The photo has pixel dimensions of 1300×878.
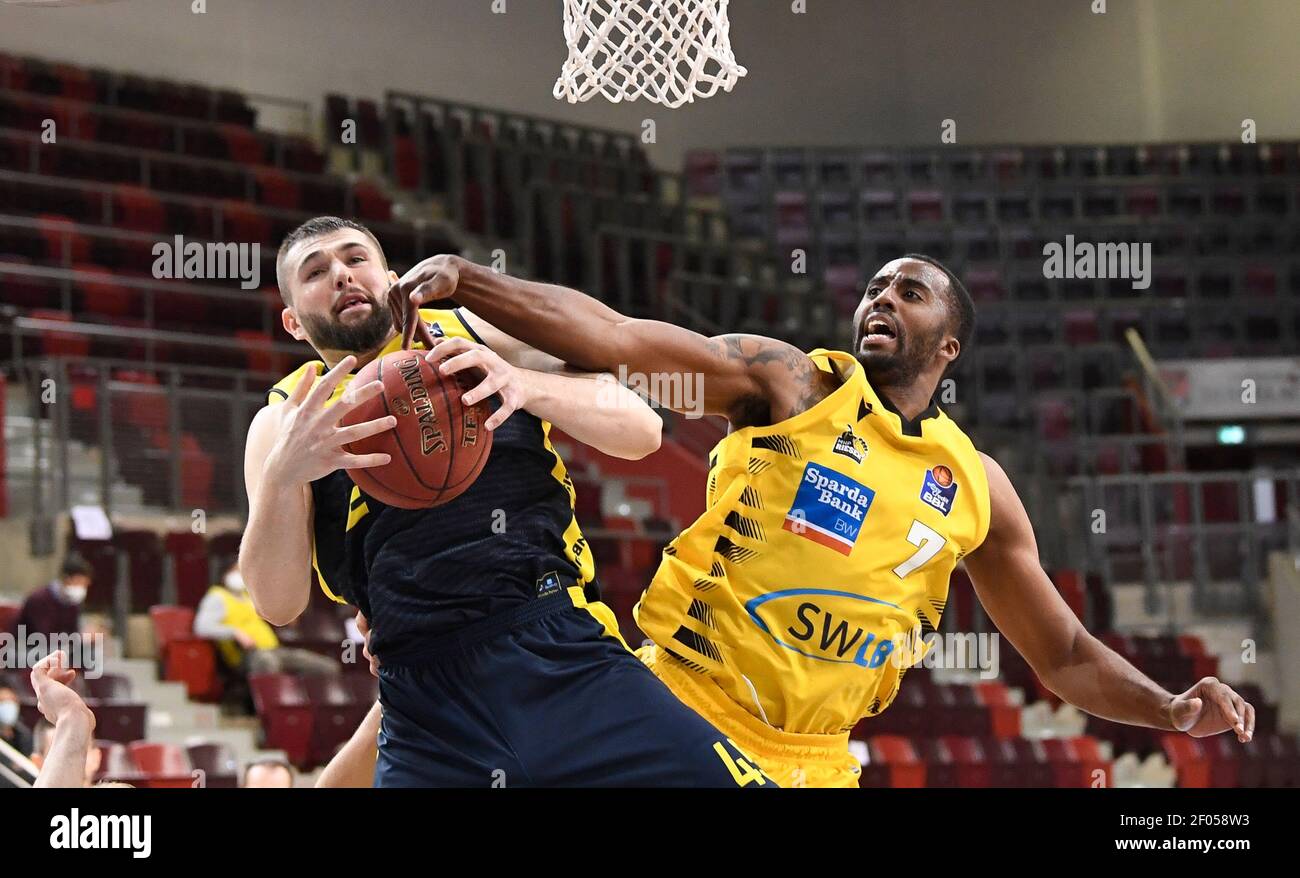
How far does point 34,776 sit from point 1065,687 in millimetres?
2384

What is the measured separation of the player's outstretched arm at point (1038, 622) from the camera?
3.65 m

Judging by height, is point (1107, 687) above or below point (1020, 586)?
below

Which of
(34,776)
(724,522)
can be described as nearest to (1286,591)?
(724,522)

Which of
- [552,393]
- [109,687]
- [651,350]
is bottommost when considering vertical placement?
[109,687]

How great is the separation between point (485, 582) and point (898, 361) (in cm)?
133

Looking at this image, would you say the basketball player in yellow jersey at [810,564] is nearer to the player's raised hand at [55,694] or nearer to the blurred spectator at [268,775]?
the player's raised hand at [55,694]

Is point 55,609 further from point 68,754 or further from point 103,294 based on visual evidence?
point 68,754

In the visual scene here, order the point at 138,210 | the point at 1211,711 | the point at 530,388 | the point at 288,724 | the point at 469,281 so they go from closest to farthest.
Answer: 1. the point at 530,388
2. the point at 469,281
3. the point at 1211,711
4. the point at 288,724
5. the point at 138,210

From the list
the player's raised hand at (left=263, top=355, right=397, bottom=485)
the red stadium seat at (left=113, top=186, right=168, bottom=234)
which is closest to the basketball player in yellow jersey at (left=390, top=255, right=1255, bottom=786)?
the player's raised hand at (left=263, top=355, right=397, bottom=485)

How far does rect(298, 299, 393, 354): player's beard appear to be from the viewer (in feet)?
9.95


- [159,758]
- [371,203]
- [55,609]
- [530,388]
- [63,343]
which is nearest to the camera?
[530,388]

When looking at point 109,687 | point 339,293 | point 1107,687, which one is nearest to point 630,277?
point 109,687

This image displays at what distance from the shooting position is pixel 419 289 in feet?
8.77

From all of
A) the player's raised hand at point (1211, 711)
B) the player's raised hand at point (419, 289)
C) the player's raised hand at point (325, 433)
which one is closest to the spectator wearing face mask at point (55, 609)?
the player's raised hand at point (325, 433)
